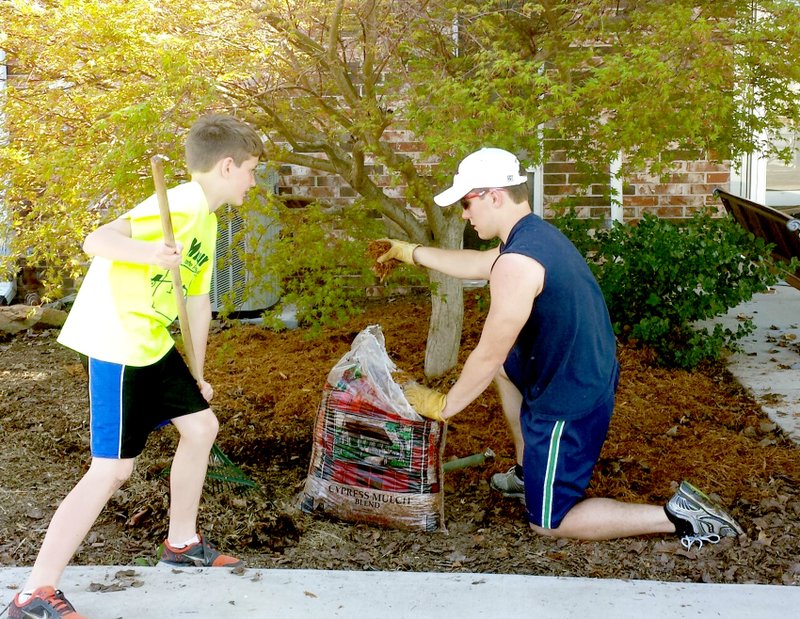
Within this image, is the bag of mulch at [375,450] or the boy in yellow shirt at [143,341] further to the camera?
the bag of mulch at [375,450]

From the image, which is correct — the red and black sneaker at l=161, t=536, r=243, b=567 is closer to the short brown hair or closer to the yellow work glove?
the short brown hair

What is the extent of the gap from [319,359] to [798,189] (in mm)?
4995

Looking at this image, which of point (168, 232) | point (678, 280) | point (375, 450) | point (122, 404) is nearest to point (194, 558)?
point (122, 404)

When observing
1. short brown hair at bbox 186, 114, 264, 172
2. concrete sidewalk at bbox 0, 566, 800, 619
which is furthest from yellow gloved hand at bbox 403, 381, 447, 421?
short brown hair at bbox 186, 114, 264, 172

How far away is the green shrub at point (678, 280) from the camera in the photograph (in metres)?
5.86

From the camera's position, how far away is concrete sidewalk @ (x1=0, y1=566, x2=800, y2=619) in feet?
10.5

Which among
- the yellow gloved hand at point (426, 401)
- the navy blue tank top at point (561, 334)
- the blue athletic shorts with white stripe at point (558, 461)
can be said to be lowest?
the blue athletic shorts with white stripe at point (558, 461)

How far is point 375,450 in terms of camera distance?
3994 millimetres

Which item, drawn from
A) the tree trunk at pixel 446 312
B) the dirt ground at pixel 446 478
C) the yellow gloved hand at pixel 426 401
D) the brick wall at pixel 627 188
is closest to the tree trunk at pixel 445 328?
the tree trunk at pixel 446 312

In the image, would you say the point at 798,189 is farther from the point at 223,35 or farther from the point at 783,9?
the point at 223,35

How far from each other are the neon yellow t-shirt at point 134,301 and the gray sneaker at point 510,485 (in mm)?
1711

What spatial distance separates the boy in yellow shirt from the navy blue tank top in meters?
1.08

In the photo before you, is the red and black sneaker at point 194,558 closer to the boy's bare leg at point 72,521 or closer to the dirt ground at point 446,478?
the dirt ground at point 446,478

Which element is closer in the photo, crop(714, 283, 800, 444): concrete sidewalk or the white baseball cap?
Answer: the white baseball cap
